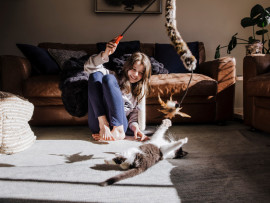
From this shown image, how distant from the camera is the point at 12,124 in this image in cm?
126

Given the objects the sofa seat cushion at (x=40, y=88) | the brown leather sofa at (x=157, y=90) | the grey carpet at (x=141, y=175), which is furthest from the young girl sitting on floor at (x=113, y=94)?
the sofa seat cushion at (x=40, y=88)

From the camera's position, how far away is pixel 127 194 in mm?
816

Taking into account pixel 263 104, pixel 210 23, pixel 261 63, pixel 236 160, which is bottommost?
pixel 236 160

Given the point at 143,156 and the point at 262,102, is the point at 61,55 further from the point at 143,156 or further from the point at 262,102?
the point at 262,102

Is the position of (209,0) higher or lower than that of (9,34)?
higher

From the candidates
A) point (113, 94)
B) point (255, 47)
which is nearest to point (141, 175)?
point (113, 94)

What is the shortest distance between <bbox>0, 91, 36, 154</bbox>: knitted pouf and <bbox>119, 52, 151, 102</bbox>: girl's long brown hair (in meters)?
0.66

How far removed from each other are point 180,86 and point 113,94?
0.81 metres

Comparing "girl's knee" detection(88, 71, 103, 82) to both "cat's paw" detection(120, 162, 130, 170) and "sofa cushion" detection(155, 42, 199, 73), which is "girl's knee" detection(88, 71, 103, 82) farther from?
"sofa cushion" detection(155, 42, 199, 73)

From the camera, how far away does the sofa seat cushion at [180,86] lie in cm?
194

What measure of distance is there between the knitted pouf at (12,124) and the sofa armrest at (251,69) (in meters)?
1.76

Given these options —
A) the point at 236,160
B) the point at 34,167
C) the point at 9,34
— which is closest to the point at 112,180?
the point at 34,167

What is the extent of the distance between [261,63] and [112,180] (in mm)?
1618

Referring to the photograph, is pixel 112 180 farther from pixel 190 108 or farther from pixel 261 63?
pixel 261 63
